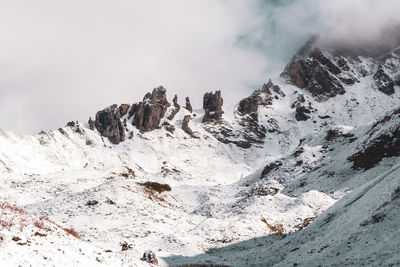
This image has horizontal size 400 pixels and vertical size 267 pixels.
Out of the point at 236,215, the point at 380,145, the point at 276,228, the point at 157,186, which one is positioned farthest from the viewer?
the point at 157,186

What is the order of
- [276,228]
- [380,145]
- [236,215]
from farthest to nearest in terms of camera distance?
[380,145] → [236,215] → [276,228]

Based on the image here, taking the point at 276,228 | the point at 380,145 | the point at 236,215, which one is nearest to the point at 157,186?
the point at 236,215

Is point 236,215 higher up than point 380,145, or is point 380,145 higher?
point 380,145

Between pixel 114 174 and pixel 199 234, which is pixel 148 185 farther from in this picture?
pixel 199 234

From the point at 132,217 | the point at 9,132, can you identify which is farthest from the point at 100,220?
the point at 9,132

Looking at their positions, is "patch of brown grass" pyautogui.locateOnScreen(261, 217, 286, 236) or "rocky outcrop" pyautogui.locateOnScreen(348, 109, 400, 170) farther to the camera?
"rocky outcrop" pyautogui.locateOnScreen(348, 109, 400, 170)

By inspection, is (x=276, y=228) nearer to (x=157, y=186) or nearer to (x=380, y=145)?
(x=380, y=145)

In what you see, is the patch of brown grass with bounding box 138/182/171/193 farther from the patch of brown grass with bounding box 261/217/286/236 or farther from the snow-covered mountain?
the patch of brown grass with bounding box 261/217/286/236

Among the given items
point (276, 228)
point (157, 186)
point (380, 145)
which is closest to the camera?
point (276, 228)

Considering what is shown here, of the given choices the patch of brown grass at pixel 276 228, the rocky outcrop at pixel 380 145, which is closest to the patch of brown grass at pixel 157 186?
the patch of brown grass at pixel 276 228

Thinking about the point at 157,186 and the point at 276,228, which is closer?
the point at 276,228

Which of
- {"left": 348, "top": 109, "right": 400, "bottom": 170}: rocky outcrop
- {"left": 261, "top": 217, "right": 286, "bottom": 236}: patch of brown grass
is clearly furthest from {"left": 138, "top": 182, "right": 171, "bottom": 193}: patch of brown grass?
{"left": 348, "top": 109, "right": 400, "bottom": 170}: rocky outcrop

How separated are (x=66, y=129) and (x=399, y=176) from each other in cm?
19057

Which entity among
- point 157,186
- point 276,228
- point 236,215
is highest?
point 157,186
